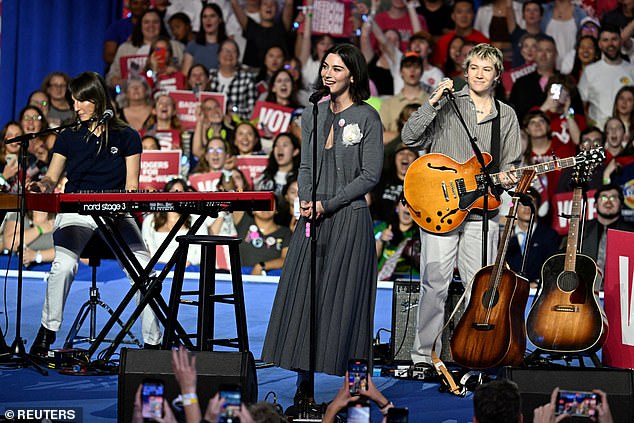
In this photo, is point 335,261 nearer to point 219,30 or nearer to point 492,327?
point 492,327

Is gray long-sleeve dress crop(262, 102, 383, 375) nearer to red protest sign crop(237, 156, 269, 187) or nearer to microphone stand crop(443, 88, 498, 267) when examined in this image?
microphone stand crop(443, 88, 498, 267)

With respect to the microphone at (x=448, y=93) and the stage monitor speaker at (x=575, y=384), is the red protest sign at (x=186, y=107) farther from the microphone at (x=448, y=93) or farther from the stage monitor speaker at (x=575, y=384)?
the stage monitor speaker at (x=575, y=384)

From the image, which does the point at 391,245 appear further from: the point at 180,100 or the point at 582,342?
the point at 582,342

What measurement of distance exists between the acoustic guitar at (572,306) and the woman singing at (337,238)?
133cm

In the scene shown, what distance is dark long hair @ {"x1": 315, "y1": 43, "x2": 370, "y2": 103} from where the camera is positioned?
17.6ft

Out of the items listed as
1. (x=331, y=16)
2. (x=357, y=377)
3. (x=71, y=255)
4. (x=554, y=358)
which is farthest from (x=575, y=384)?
(x=331, y=16)

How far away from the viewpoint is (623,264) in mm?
6328

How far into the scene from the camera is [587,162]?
605 cm

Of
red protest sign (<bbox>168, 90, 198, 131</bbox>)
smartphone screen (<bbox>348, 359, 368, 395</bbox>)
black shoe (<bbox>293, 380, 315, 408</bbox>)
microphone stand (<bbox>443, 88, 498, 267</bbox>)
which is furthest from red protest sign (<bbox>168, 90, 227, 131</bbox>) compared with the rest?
smartphone screen (<bbox>348, 359, 368, 395</bbox>)

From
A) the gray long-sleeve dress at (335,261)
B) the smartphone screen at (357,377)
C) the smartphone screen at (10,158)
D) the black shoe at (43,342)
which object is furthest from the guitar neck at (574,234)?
the smartphone screen at (10,158)

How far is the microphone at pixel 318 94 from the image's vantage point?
5133mm

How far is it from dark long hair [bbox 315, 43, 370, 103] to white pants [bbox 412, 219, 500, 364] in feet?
4.07

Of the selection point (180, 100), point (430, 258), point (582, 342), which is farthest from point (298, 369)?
point (180, 100)

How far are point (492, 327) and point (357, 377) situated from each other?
5.86ft
